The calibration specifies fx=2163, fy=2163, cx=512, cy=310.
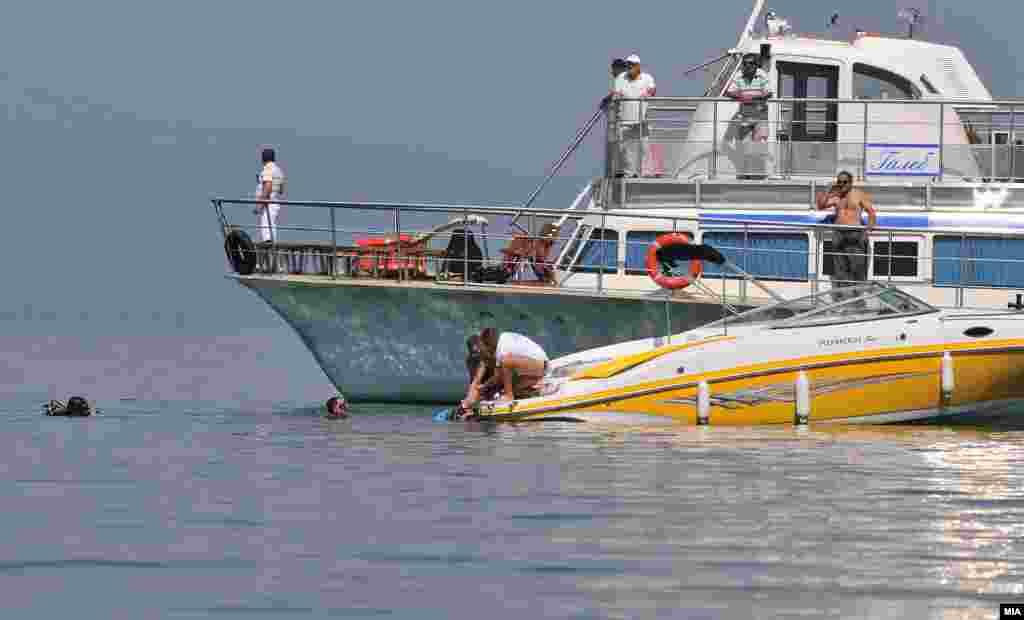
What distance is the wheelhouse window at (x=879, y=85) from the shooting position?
29.1 metres

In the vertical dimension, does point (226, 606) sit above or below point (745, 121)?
below

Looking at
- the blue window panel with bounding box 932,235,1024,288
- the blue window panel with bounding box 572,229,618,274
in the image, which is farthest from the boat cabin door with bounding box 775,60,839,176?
the blue window panel with bounding box 572,229,618,274

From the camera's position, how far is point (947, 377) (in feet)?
76.0

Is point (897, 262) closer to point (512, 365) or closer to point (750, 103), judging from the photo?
point (750, 103)

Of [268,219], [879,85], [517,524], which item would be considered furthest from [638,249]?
[517,524]

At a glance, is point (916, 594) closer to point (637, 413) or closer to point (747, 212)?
point (637, 413)

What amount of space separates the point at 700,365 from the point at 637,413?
855mm

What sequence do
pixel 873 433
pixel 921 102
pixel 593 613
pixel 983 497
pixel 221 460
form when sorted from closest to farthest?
pixel 593 613 → pixel 983 497 → pixel 221 460 → pixel 873 433 → pixel 921 102

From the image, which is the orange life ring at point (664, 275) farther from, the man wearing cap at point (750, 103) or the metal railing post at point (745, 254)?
the man wearing cap at point (750, 103)

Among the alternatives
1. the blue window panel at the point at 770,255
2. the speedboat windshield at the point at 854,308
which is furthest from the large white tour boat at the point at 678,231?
the speedboat windshield at the point at 854,308

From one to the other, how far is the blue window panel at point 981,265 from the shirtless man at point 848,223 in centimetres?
112

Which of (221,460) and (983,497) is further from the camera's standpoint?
(221,460)

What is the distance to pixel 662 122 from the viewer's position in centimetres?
2881

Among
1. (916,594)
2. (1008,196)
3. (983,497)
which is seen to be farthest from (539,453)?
(1008,196)
